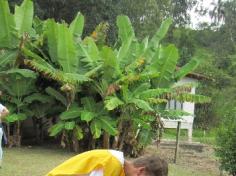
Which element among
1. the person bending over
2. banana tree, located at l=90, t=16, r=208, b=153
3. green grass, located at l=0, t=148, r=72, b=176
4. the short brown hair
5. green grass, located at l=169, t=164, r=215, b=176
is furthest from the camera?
banana tree, located at l=90, t=16, r=208, b=153

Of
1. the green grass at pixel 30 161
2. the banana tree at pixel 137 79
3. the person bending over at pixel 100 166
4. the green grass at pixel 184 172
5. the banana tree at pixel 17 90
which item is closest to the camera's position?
the person bending over at pixel 100 166

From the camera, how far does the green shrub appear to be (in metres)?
12.4

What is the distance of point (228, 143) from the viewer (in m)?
12.5

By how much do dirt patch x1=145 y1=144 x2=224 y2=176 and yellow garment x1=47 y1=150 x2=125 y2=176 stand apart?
8895mm

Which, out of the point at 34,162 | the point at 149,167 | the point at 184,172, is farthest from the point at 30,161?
the point at 149,167

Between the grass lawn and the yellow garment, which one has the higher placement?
the yellow garment

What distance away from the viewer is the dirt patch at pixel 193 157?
1460 cm

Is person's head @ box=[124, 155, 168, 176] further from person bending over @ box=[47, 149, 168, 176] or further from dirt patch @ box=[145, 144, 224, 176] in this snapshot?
dirt patch @ box=[145, 144, 224, 176]

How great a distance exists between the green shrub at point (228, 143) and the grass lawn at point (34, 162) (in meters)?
0.78

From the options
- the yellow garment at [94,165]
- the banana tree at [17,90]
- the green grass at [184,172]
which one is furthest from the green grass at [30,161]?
the yellow garment at [94,165]

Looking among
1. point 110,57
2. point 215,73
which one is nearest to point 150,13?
point 215,73

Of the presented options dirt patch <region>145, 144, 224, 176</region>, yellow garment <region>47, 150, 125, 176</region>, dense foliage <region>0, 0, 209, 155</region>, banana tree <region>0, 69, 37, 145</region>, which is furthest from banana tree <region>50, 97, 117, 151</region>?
yellow garment <region>47, 150, 125, 176</region>

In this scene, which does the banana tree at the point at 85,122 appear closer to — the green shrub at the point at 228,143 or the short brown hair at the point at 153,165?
the green shrub at the point at 228,143

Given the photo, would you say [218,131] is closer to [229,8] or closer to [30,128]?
[30,128]
